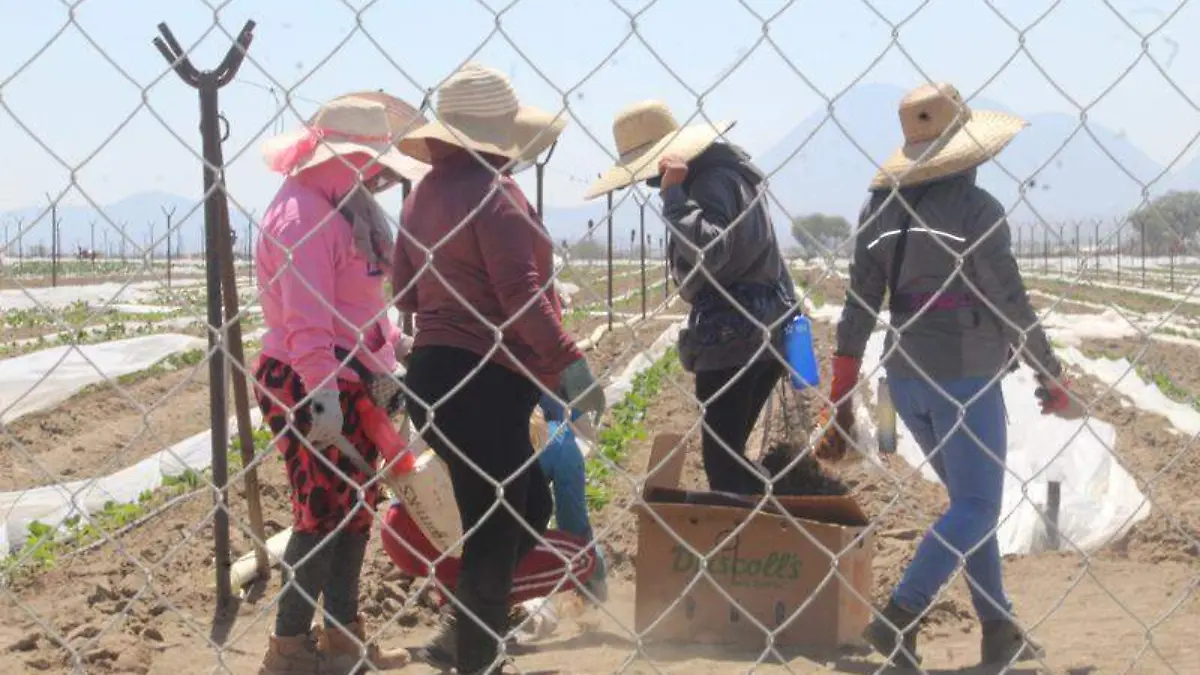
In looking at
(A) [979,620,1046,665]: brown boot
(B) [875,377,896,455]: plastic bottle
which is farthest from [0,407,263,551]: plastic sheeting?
(A) [979,620,1046,665]: brown boot

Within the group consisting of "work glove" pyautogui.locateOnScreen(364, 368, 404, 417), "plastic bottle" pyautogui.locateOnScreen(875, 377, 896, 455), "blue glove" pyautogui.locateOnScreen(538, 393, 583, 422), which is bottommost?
"plastic bottle" pyautogui.locateOnScreen(875, 377, 896, 455)

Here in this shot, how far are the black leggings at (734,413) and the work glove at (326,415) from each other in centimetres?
110

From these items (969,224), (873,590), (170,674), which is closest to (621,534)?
(873,590)

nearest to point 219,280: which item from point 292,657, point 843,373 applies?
point 292,657

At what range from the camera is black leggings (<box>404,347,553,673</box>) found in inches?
117

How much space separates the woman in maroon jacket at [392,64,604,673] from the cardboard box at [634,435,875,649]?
0.57 metres

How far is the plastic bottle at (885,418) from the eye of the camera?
12.4 feet

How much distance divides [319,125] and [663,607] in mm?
1553

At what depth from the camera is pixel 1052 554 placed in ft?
16.6

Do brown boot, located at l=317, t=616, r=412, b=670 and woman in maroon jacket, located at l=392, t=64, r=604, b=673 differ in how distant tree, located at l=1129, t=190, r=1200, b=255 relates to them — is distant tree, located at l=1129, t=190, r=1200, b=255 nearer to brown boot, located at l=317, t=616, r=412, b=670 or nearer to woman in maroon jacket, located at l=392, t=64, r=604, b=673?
woman in maroon jacket, located at l=392, t=64, r=604, b=673

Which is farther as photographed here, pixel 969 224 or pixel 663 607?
pixel 663 607

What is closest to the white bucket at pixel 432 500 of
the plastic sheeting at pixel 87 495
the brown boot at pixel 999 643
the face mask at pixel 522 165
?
the face mask at pixel 522 165

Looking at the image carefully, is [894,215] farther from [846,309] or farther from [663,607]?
[663,607]

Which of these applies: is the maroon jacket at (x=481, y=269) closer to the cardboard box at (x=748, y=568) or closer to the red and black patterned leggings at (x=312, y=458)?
the red and black patterned leggings at (x=312, y=458)
